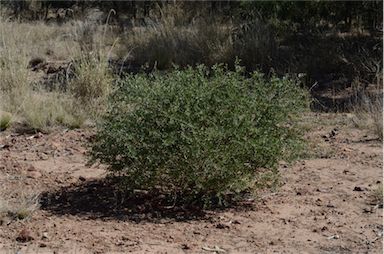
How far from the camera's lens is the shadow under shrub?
487 centimetres

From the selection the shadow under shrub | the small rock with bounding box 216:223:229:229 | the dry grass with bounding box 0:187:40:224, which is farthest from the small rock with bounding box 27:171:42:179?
the small rock with bounding box 216:223:229:229

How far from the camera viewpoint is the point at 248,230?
15.5 ft

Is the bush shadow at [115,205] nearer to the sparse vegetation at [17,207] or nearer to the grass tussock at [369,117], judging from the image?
the sparse vegetation at [17,207]

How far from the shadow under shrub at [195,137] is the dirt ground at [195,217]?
Result: 0.21 m

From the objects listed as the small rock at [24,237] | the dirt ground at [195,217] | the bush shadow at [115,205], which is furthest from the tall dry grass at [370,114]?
the small rock at [24,237]

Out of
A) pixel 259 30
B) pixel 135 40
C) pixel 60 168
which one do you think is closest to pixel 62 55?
pixel 135 40

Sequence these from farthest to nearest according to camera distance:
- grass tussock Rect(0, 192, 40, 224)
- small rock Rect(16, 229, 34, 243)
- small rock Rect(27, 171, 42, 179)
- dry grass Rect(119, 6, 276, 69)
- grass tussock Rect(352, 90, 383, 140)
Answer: dry grass Rect(119, 6, 276, 69)
grass tussock Rect(352, 90, 383, 140)
small rock Rect(27, 171, 42, 179)
grass tussock Rect(0, 192, 40, 224)
small rock Rect(16, 229, 34, 243)

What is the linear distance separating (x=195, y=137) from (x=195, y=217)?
1.87 ft

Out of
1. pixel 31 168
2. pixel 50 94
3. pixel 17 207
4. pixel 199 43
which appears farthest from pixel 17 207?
pixel 199 43

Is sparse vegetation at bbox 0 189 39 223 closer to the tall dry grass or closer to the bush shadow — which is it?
the bush shadow

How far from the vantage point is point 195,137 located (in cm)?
479

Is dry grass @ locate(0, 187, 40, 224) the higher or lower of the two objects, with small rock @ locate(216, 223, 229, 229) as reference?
higher

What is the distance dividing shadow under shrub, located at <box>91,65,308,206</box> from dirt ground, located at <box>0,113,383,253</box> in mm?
211

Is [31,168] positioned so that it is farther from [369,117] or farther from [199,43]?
[199,43]
